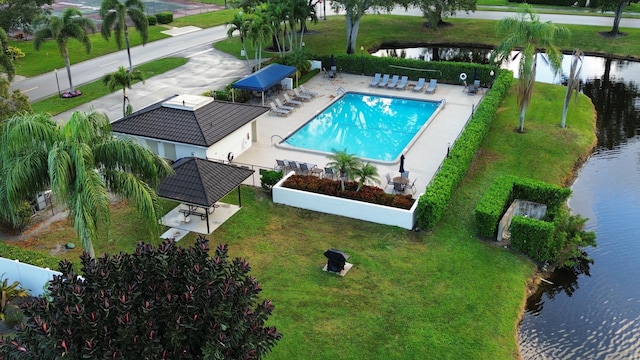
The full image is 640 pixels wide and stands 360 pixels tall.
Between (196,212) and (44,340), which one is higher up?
(44,340)

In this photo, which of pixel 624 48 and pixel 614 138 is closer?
pixel 614 138

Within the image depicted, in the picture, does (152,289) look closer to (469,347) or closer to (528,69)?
(469,347)

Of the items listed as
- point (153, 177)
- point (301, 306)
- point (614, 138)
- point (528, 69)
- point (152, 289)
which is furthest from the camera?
point (614, 138)

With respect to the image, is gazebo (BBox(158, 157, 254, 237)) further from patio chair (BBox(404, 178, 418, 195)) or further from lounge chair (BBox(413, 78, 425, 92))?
lounge chair (BBox(413, 78, 425, 92))

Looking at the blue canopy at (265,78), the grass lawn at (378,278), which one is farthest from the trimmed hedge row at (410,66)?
the grass lawn at (378,278)

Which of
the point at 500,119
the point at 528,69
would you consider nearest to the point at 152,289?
the point at 528,69

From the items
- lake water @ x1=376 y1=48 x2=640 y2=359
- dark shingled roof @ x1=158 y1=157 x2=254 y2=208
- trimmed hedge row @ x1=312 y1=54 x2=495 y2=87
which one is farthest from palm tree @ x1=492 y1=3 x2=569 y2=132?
dark shingled roof @ x1=158 y1=157 x2=254 y2=208

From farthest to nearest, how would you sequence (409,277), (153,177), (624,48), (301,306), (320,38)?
(320,38) < (624,48) < (409,277) < (301,306) < (153,177)
